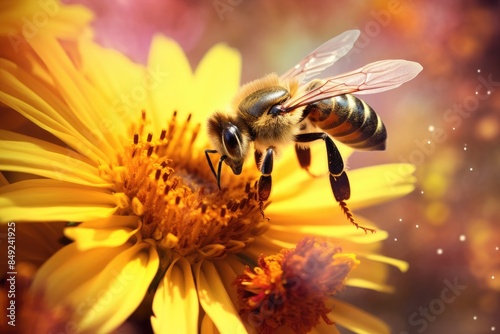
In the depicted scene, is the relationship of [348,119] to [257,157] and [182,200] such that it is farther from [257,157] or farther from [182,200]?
[182,200]

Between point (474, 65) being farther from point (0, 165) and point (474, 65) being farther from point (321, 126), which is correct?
point (0, 165)

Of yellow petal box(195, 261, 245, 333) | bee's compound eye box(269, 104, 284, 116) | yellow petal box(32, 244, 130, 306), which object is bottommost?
yellow petal box(195, 261, 245, 333)

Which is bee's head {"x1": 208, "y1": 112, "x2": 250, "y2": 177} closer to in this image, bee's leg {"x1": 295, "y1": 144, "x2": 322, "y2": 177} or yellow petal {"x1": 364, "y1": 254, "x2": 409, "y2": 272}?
bee's leg {"x1": 295, "y1": 144, "x2": 322, "y2": 177}

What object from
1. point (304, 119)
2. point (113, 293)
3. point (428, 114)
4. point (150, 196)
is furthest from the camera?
point (428, 114)

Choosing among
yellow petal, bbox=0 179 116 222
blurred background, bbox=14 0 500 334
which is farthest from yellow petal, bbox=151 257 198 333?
blurred background, bbox=14 0 500 334

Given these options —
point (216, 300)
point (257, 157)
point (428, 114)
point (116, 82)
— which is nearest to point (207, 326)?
point (216, 300)

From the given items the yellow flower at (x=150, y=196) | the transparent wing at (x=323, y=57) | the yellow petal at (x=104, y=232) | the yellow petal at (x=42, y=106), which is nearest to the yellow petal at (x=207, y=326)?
the yellow flower at (x=150, y=196)

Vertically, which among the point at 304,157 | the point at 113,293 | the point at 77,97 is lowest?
the point at 113,293

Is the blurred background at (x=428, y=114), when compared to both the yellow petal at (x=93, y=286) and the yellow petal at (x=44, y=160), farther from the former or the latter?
the yellow petal at (x=93, y=286)
